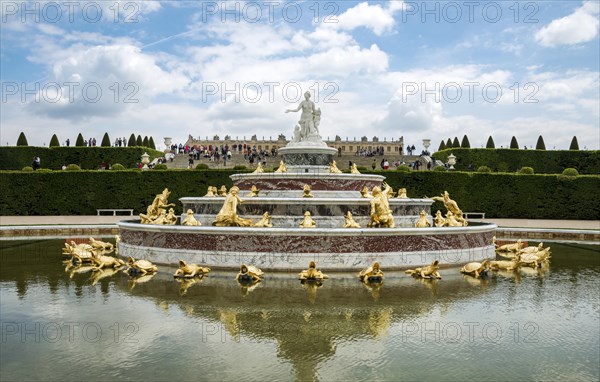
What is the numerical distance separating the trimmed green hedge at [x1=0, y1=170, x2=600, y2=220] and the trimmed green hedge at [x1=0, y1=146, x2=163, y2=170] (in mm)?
18976

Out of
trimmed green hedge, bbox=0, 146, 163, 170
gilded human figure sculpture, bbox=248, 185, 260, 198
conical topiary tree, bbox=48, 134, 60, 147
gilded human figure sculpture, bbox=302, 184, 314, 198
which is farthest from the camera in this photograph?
conical topiary tree, bbox=48, 134, 60, 147

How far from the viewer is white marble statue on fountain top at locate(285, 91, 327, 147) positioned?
27922 mm

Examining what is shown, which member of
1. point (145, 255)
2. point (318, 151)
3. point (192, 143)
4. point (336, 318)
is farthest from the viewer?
point (192, 143)

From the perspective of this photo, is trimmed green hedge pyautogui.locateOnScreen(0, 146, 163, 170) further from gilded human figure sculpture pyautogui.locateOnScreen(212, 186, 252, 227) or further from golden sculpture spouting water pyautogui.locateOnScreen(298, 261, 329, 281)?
golden sculpture spouting water pyautogui.locateOnScreen(298, 261, 329, 281)

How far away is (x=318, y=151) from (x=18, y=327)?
19.8 meters

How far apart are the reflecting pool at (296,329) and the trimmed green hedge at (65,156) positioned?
46.1 meters

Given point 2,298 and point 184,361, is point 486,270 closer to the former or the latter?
point 184,361

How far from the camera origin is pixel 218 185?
39.4m

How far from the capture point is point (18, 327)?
31.0 ft

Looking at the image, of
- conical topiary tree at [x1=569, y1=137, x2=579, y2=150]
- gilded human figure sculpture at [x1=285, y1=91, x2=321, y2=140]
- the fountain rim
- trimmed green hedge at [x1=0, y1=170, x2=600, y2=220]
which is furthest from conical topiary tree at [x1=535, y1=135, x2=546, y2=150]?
the fountain rim

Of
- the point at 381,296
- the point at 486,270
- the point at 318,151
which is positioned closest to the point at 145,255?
the point at 381,296

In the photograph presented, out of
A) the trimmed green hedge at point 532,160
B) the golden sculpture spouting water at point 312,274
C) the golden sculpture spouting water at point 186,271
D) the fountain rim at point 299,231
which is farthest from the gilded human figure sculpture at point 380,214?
the trimmed green hedge at point 532,160

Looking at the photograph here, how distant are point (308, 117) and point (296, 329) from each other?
Answer: 1978 cm

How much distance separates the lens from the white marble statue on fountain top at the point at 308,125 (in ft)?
91.6
